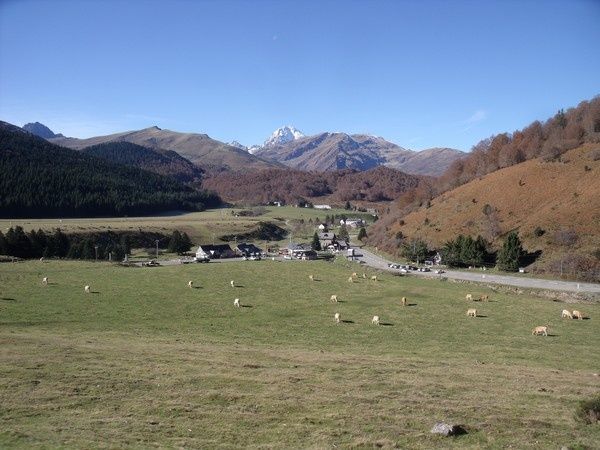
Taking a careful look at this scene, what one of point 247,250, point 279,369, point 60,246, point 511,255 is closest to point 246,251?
point 247,250

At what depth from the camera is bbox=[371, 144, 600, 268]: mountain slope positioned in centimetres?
8556

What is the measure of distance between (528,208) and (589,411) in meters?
91.4

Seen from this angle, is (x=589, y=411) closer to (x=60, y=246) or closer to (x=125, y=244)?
(x=60, y=246)

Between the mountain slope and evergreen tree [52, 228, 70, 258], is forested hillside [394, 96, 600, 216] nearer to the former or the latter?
the mountain slope

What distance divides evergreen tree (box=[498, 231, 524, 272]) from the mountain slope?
541 cm

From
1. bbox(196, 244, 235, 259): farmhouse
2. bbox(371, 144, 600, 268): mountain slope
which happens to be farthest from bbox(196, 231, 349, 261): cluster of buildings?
bbox(371, 144, 600, 268): mountain slope

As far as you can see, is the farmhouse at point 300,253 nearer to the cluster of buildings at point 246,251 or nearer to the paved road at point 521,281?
the cluster of buildings at point 246,251

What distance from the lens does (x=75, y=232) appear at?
121 meters

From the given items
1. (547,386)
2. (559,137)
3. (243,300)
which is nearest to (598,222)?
(559,137)

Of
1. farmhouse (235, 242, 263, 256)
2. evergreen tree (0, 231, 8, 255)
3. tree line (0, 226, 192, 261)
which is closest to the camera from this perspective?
evergreen tree (0, 231, 8, 255)

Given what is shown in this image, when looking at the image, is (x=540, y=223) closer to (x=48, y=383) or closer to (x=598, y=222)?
(x=598, y=222)

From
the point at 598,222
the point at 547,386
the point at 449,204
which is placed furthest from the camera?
the point at 449,204

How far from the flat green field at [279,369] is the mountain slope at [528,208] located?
41.0 m

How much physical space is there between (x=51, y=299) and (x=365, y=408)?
35079 millimetres
